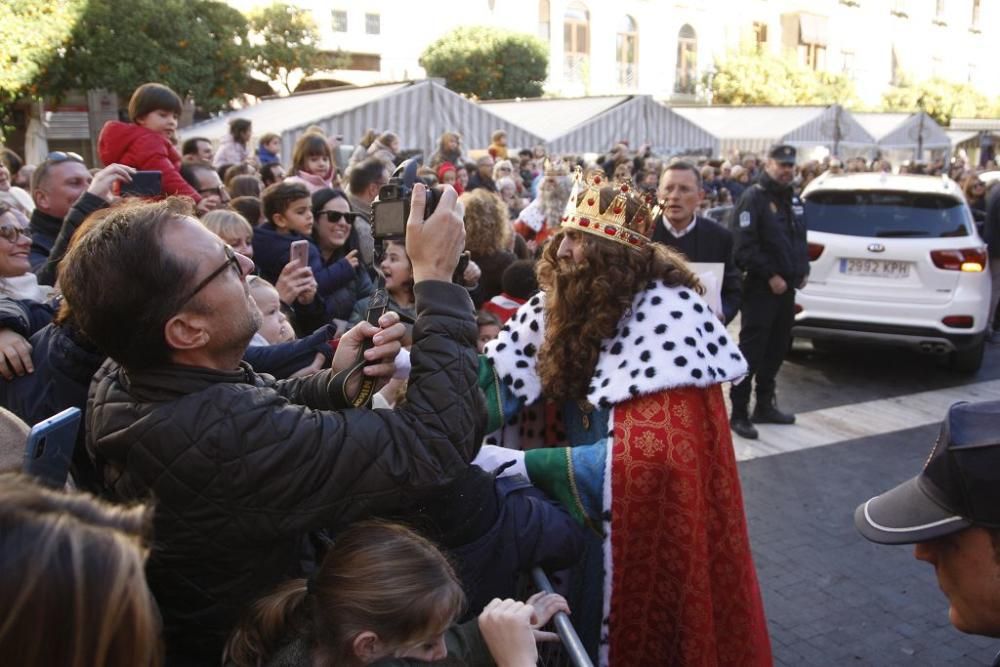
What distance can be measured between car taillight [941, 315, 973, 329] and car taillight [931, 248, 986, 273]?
40 cm

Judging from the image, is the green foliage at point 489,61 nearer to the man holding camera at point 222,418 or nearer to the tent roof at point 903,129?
the tent roof at point 903,129

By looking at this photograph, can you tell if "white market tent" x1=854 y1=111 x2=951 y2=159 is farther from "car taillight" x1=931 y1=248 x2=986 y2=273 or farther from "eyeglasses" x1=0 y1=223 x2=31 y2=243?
"eyeglasses" x1=0 y1=223 x2=31 y2=243

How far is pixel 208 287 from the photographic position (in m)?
1.51

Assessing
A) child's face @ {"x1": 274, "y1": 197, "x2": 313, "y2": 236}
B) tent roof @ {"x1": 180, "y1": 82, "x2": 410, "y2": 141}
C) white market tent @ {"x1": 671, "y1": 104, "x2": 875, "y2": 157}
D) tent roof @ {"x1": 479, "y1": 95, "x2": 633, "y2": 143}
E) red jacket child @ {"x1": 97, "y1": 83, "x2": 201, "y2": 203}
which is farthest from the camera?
white market tent @ {"x1": 671, "y1": 104, "x2": 875, "y2": 157}

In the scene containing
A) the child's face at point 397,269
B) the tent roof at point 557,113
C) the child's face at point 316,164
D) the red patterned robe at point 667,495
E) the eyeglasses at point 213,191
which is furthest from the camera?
the tent roof at point 557,113

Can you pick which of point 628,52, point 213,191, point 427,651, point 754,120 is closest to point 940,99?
point 628,52

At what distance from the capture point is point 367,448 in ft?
→ 4.95

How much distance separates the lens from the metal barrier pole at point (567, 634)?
1882 millimetres

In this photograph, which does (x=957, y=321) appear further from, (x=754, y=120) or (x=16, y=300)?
(x=754, y=120)

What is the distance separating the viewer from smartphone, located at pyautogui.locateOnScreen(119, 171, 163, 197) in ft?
11.6

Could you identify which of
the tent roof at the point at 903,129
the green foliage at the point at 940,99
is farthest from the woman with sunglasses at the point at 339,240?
the green foliage at the point at 940,99

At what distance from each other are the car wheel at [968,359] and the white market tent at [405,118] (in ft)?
24.7

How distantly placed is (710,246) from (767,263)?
0.82 metres

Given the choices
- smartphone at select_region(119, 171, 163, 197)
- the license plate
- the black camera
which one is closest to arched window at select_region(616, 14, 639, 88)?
the license plate
